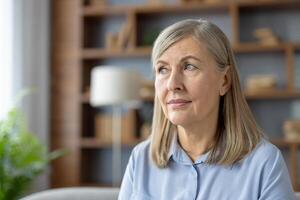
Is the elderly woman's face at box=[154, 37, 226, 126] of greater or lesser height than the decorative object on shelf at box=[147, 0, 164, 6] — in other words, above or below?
below

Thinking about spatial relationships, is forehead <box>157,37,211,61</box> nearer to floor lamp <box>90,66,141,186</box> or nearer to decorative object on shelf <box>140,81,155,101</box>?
floor lamp <box>90,66,141,186</box>

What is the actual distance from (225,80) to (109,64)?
11.1 ft

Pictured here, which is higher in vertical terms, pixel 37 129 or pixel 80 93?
pixel 80 93

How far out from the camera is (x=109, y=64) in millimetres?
4770

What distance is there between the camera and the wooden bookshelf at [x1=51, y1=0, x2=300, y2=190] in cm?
436

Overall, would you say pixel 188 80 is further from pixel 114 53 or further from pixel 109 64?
pixel 109 64

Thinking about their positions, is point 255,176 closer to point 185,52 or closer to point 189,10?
point 185,52

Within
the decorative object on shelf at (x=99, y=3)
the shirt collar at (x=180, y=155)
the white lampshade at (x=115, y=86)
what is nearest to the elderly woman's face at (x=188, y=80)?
the shirt collar at (x=180, y=155)

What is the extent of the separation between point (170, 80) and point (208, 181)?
1.06 ft

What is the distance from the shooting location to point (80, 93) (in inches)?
178

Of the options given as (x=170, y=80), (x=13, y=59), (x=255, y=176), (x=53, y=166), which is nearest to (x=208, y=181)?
(x=255, y=176)

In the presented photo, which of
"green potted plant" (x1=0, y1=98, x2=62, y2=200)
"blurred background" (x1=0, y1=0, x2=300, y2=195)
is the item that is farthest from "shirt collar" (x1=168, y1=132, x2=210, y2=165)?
"blurred background" (x1=0, y1=0, x2=300, y2=195)

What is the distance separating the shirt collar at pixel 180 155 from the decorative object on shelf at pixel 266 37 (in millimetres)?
2894

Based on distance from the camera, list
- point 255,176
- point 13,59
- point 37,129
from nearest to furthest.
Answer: point 255,176 → point 13,59 → point 37,129
